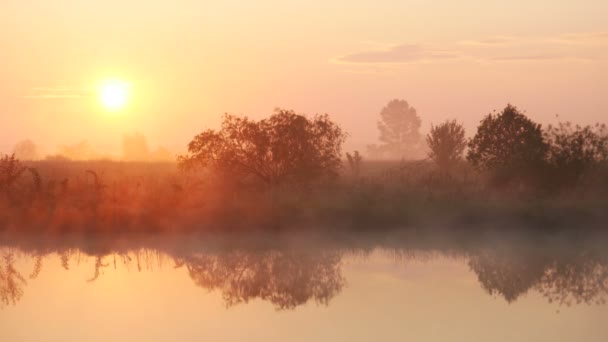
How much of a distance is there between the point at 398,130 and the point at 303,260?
8952cm

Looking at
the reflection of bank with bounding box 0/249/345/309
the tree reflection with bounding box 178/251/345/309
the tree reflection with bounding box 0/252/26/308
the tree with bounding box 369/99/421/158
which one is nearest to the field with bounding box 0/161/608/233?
the reflection of bank with bounding box 0/249/345/309

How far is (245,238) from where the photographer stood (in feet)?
71.9

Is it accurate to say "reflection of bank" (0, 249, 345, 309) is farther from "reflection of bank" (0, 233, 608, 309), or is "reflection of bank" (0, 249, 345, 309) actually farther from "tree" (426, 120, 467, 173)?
"tree" (426, 120, 467, 173)

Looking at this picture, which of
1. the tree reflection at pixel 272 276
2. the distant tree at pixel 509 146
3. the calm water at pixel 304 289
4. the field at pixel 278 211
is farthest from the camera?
the distant tree at pixel 509 146

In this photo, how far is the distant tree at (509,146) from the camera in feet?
89.0

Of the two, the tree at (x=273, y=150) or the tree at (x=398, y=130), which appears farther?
the tree at (x=398, y=130)

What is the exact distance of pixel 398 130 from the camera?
352 ft

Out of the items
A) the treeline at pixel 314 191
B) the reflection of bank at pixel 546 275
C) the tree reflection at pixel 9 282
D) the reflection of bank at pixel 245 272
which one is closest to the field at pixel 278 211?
the treeline at pixel 314 191

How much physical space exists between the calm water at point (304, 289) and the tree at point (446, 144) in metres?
14.1

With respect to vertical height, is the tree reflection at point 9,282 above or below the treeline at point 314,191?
below

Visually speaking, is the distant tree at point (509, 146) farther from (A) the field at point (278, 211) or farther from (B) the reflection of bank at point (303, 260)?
(B) the reflection of bank at point (303, 260)

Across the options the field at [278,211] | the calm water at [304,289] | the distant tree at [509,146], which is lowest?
the calm water at [304,289]

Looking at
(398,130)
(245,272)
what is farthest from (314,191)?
(398,130)

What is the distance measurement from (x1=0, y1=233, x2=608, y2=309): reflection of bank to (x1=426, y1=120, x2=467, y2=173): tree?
13.8m
